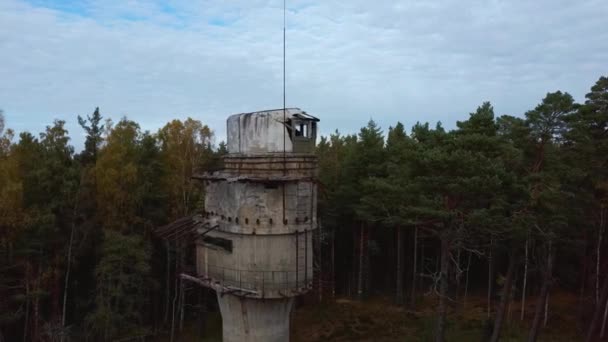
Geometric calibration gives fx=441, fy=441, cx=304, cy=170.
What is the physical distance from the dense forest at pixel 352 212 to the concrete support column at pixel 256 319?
12.4 feet

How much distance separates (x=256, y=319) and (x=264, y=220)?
4161 millimetres

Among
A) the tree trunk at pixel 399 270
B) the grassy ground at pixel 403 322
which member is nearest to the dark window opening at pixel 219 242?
the grassy ground at pixel 403 322

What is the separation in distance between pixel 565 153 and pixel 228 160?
13168 millimetres

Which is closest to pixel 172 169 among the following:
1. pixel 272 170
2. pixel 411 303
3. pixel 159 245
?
pixel 159 245

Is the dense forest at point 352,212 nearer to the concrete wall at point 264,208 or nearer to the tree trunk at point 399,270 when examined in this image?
the tree trunk at point 399,270

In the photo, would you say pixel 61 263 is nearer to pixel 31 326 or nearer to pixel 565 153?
pixel 31 326

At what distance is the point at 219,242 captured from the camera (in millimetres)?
18125

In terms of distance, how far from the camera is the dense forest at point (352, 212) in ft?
54.0

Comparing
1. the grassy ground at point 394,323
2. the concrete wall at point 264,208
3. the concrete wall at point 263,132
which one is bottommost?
the grassy ground at point 394,323

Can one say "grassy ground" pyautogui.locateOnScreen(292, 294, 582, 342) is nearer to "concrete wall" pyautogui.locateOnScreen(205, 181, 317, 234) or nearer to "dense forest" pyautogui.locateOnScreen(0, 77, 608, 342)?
"dense forest" pyautogui.locateOnScreen(0, 77, 608, 342)

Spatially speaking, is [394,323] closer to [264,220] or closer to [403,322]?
[403,322]

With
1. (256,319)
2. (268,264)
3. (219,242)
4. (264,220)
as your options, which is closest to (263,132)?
(264,220)

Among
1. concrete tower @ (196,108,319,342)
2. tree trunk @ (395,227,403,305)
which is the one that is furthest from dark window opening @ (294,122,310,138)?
tree trunk @ (395,227,403,305)

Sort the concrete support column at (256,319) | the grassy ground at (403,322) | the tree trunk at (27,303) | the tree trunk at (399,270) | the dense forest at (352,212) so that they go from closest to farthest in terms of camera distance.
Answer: the dense forest at (352,212) → the concrete support column at (256,319) → the tree trunk at (27,303) → the grassy ground at (403,322) → the tree trunk at (399,270)
